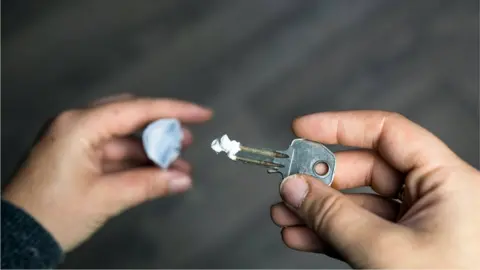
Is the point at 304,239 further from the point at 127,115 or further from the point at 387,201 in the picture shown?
the point at 127,115

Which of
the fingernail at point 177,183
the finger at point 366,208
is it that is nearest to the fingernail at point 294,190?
the finger at point 366,208

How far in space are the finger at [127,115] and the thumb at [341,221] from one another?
0.30 metres

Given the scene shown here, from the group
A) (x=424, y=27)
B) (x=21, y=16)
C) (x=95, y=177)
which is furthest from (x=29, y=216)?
(x=424, y=27)

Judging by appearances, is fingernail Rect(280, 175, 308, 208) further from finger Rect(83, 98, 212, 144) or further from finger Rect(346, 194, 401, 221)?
finger Rect(83, 98, 212, 144)

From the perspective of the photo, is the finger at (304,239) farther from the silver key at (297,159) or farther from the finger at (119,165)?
the finger at (119,165)

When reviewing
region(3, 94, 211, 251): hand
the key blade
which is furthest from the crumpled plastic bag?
the key blade

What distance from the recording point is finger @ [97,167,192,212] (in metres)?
0.88

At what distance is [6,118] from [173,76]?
0.42 meters

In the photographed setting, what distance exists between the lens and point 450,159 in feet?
2.51

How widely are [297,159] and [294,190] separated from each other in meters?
0.07

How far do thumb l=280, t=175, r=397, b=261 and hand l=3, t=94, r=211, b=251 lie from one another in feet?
0.87

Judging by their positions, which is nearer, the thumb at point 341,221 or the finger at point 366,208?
the thumb at point 341,221

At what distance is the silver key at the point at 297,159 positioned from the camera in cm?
81

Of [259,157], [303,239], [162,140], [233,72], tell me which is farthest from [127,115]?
[233,72]
